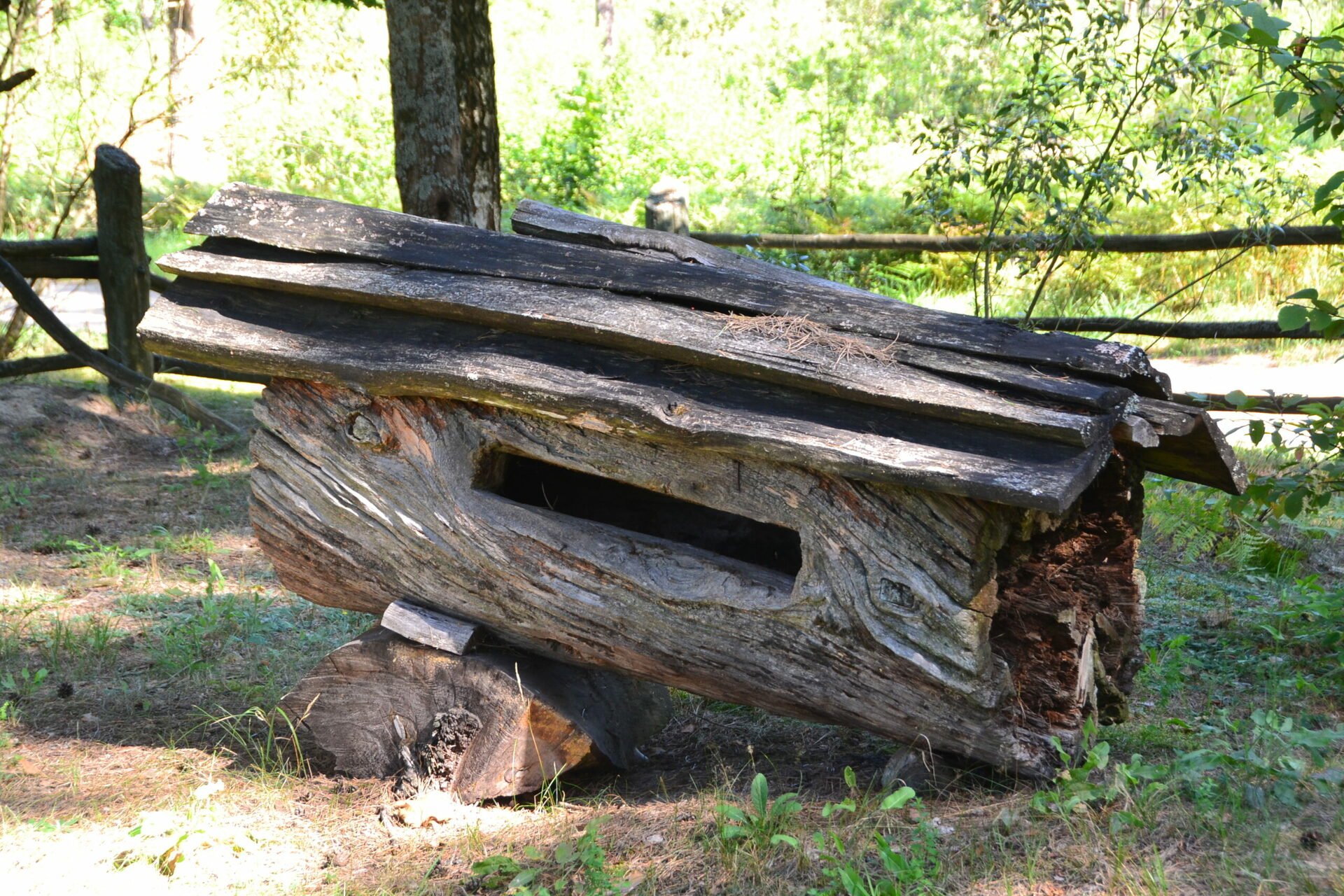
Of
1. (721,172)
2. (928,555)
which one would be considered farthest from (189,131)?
(928,555)

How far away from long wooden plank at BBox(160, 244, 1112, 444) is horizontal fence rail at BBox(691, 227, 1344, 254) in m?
3.85

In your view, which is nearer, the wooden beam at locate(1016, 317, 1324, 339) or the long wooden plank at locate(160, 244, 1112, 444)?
the long wooden plank at locate(160, 244, 1112, 444)

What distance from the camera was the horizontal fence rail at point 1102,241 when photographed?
248 inches

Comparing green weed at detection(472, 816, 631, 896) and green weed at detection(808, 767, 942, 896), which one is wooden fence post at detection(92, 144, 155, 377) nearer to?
green weed at detection(472, 816, 631, 896)

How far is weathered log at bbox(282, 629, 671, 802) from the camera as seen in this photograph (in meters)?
3.19

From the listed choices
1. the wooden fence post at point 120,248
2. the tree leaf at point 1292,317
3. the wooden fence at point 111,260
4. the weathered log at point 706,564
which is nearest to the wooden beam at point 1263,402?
the tree leaf at point 1292,317

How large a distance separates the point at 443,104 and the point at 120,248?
3.54m

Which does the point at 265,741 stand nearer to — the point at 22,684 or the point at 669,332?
the point at 22,684

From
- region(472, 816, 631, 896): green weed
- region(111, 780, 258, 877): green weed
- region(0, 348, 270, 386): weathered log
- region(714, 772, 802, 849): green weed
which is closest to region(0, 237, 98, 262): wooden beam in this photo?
region(0, 348, 270, 386): weathered log

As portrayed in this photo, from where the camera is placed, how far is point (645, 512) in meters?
3.54

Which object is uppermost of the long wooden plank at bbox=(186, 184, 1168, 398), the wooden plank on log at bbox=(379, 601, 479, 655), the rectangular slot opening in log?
the long wooden plank at bbox=(186, 184, 1168, 398)

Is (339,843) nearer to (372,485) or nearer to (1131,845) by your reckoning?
(372,485)

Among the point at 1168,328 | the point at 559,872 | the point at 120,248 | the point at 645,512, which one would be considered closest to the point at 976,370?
the point at 645,512

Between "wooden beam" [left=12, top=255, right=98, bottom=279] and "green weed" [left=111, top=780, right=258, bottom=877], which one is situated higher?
"wooden beam" [left=12, top=255, right=98, bottom=279]
